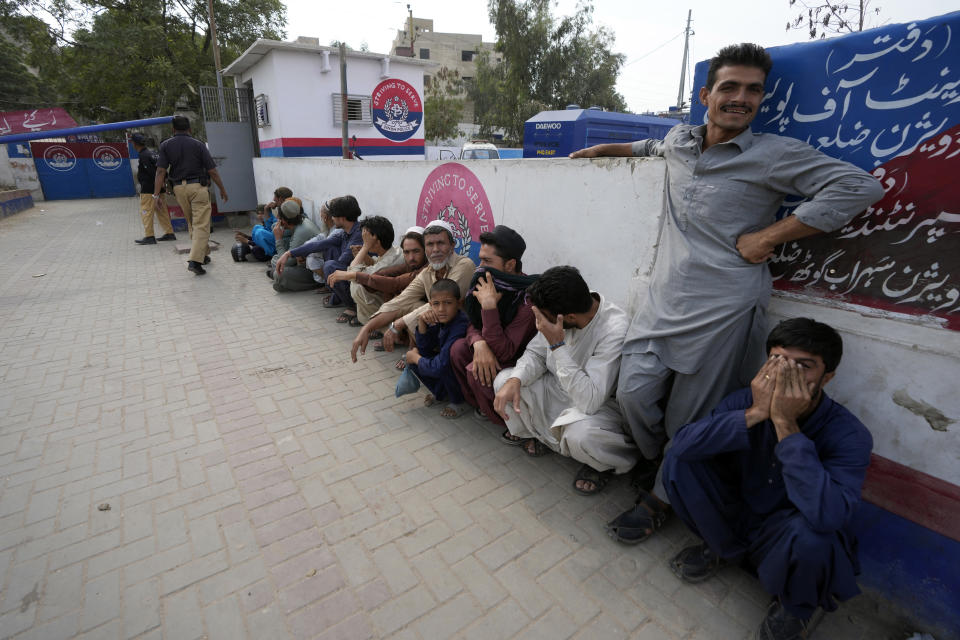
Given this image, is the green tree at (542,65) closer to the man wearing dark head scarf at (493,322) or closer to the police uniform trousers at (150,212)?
the police uniform trousers at (150,212)

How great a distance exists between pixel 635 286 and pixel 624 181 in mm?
604

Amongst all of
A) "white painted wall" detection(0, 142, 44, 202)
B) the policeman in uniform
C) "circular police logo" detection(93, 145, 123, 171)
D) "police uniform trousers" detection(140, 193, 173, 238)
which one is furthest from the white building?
"white painted wall" detection(0, 142, 44, 202)

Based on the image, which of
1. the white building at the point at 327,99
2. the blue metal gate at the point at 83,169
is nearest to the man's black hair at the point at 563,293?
the white building at the point at 327,99

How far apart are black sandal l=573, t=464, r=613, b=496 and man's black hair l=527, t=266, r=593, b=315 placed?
906mm

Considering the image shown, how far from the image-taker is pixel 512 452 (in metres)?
2.92

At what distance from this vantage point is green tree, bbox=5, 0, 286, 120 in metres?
17.0

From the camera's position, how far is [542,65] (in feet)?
72.2

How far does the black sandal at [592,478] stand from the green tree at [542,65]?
2243 cm

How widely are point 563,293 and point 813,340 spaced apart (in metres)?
1.06

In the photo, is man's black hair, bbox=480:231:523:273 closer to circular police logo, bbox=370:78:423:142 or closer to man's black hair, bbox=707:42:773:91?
man's black hair, bbox=707:42:773:91

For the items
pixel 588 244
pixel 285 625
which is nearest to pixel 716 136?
pixel 588 244

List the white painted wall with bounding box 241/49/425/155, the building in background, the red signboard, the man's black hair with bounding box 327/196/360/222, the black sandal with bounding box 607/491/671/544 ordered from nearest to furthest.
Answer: the black sandal with bounding box 607/491/671/544 < the man's black hair with bounding box 327/196/360/222 < the white painted wall with bounding box 241/49/425/155 < the red signboard < the building in background

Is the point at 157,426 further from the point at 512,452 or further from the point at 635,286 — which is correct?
the point at 635,286

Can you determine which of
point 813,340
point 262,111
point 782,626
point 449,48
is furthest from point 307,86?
point 449,48
